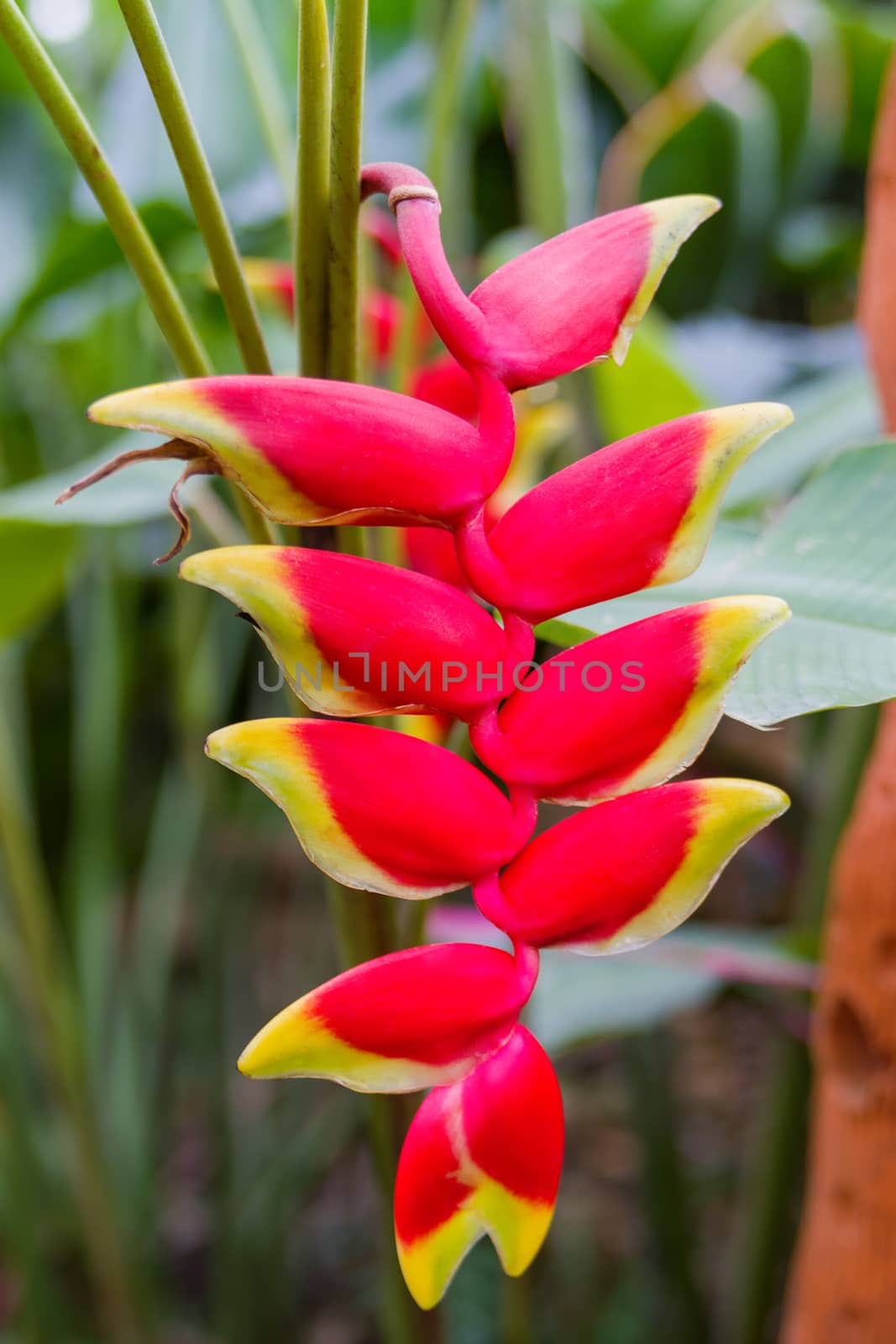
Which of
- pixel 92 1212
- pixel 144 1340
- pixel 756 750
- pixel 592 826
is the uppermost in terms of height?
pixel 592 826

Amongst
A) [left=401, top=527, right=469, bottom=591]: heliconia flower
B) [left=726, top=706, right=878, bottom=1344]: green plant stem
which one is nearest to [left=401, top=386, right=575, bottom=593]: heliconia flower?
[left=401, top=527, right=469, bottom=591]: heliconia flower

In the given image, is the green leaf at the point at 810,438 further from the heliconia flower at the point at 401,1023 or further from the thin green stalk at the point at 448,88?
the heliconia flower at the point at 401,1023

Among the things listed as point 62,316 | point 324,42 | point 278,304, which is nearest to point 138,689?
point 62,316

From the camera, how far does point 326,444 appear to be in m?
0.18

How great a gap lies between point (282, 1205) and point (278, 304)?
2.18 feet

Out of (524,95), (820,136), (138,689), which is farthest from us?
(138,689)

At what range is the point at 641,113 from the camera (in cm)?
84

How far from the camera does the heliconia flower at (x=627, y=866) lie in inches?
7.3

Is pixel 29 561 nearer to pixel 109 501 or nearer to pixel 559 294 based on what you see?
pixel 109 501

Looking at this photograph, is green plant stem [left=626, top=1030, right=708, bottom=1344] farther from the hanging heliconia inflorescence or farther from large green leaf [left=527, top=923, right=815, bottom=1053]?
the hanging heliconia inflorescence

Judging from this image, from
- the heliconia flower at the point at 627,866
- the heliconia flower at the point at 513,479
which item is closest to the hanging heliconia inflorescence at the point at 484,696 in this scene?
the heliconia flower at the point at 627,866

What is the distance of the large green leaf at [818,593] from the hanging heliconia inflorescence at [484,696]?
0.11 ft

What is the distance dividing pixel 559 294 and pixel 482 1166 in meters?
0.16

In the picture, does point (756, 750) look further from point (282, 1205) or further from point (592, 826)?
point (592, 826)
